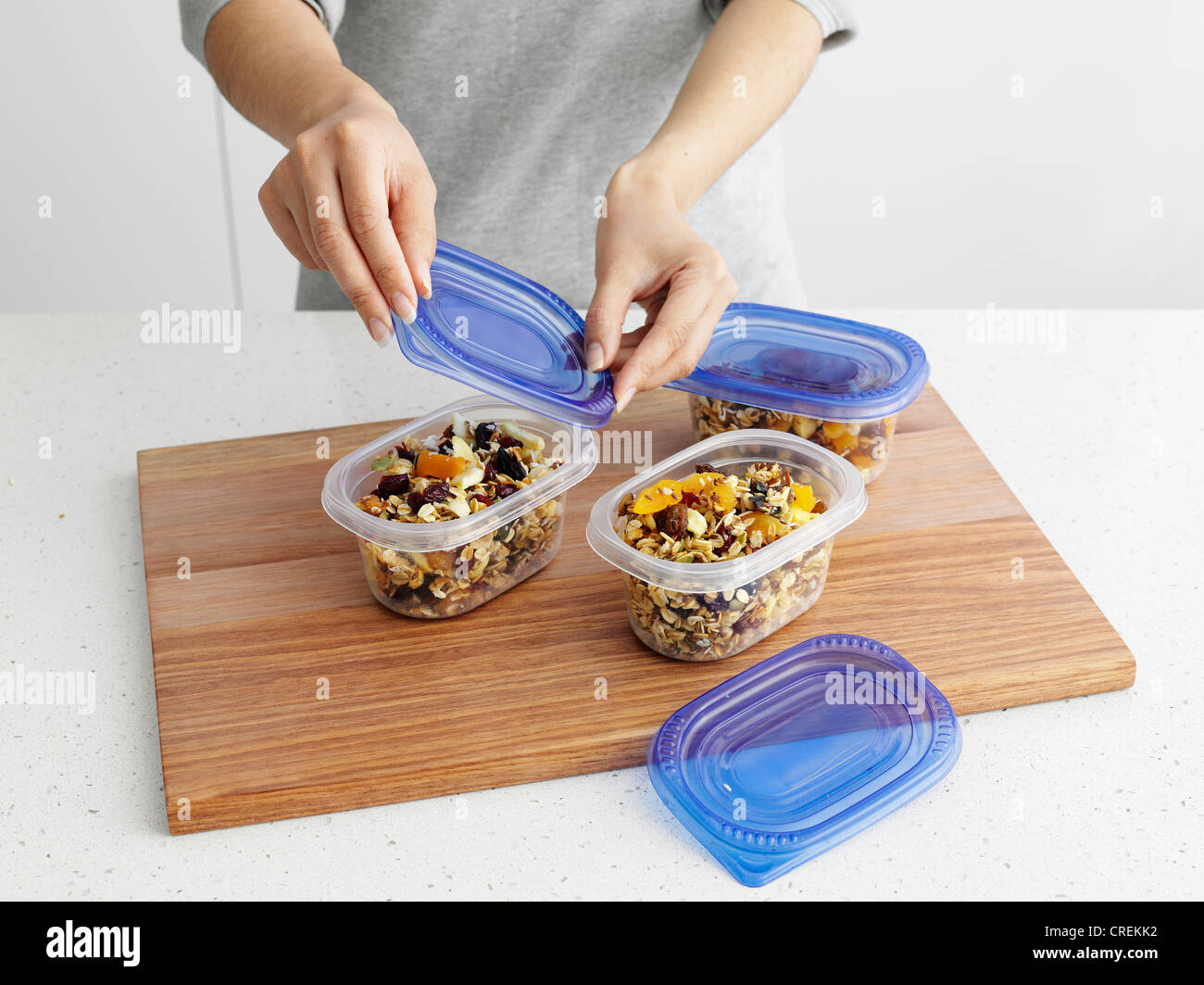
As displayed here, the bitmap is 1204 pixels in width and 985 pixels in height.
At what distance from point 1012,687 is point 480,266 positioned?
2.09 feet

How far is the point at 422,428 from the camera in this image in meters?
1.23

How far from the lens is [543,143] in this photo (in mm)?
1531

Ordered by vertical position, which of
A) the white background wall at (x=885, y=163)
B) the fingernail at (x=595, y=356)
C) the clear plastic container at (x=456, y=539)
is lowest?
the white background wall at (x=885, y=163)

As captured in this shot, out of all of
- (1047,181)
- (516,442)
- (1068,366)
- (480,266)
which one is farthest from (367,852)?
(1047,181)

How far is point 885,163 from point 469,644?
2413 millimetres

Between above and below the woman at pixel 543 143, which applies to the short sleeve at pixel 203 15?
above

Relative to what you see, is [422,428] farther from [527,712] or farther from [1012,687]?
[1012,687]

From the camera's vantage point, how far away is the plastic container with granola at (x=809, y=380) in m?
1.21

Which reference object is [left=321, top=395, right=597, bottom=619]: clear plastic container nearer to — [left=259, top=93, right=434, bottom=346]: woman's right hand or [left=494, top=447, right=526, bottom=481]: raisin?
[left=494, top=447, right=526, bottom=481]: raisin

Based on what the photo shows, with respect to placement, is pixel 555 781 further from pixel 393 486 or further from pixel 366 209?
pixel 366 209

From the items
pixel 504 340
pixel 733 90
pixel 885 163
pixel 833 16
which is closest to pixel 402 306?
pixel 504 340

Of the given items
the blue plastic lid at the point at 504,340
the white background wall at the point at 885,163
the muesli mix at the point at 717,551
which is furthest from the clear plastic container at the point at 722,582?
the white background wall at the point at 885,163

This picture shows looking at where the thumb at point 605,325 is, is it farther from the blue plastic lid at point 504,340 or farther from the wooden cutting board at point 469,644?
the wooden cutting board at point 469,644

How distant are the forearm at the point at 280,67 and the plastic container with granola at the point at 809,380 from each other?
45cm
